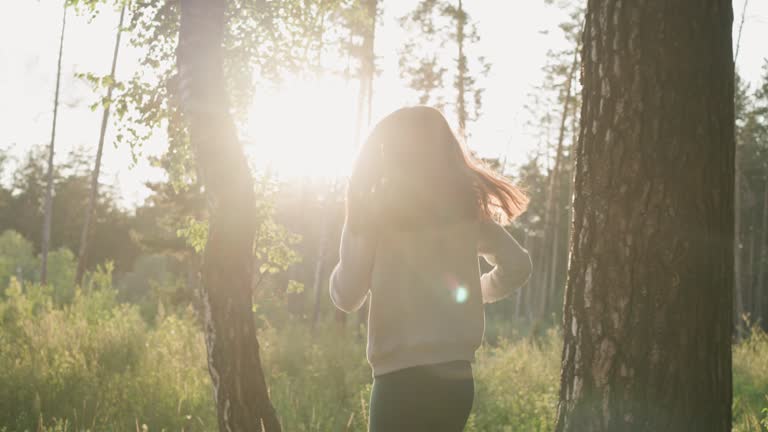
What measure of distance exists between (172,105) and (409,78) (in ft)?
60.3

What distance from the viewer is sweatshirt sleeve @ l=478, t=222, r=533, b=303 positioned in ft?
7.48

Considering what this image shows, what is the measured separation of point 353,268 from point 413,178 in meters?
0.38

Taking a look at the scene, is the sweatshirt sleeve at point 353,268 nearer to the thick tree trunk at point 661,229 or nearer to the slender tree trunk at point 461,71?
the thick tree trunk at point 661,229

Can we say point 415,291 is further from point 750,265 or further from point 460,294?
point 750,265

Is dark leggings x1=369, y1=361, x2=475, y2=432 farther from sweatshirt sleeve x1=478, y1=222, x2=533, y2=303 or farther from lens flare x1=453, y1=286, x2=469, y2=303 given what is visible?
sweatshirt sleeve x1=478, y1=222, x2=533, y2=303

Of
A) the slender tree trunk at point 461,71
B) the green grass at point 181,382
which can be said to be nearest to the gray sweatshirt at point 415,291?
the green grass at point 181,382

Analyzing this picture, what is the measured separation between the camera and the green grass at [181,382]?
586cm

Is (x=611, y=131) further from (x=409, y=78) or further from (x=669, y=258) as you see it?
(x=409, y=78)

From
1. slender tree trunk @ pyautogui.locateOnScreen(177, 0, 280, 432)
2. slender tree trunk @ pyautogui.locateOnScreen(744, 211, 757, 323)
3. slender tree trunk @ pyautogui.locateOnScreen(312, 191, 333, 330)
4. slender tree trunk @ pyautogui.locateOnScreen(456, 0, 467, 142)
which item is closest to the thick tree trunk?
slender tree trunk @ pyautogui.locateOnScreen(177, 0, 280, 432)

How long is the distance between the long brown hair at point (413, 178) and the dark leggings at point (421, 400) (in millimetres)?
522

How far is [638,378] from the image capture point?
6.98 feet

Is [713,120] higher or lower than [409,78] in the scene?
lower

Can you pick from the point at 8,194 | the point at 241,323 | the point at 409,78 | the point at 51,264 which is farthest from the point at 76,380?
the point at 8,194

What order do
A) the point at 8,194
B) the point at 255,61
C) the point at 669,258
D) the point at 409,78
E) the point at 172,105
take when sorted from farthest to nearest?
the point at 8,194 → the point at 409,78 → the point at 255,61 → the point at 172,105 → the point at 669,258
